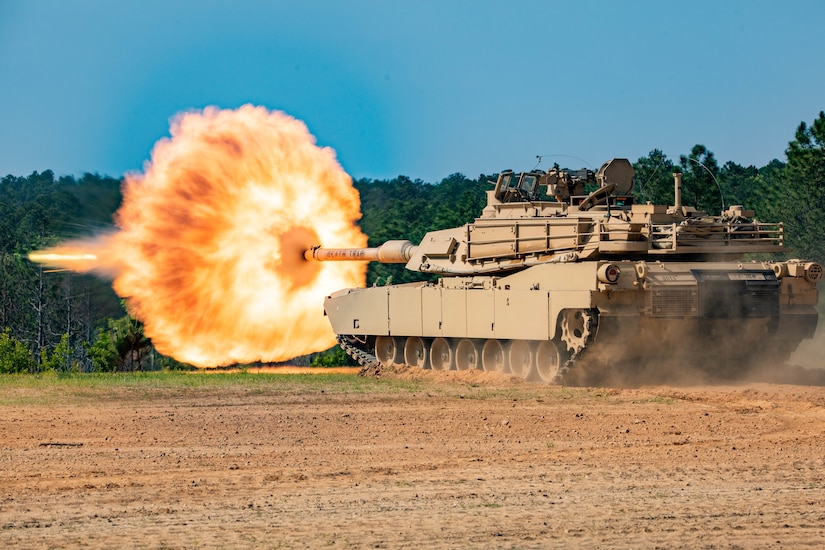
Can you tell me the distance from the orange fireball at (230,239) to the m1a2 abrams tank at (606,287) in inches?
183

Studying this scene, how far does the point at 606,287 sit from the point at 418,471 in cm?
1088

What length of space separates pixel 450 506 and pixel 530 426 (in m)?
6.52

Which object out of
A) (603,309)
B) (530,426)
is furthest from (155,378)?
(530,426)

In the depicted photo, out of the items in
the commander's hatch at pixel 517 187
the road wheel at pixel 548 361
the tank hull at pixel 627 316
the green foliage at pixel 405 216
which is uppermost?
the green foliage at pixel 405 216

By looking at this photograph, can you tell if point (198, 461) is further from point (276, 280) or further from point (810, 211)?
point (810, 211)

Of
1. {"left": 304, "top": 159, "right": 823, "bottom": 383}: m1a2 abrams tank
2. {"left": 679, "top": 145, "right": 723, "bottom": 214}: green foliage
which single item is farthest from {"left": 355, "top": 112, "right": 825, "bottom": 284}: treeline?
{"left": 304, "top": 159, "right": 823, "bottom": 383}: m1a2 abrams tank

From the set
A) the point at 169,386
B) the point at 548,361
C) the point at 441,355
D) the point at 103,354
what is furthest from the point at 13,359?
the point at 548,361

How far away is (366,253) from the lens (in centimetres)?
3347

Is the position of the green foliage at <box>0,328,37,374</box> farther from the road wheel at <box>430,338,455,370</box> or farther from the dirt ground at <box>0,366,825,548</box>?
the dirt ground at <box>0,366,825,548</box>

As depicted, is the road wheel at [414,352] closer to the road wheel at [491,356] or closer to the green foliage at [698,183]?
the road wheel at [491,356]

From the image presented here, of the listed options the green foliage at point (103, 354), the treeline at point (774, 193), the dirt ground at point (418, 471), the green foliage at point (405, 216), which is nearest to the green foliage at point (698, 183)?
the treeline at point (774, 193)

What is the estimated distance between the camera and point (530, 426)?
1889 centimetres

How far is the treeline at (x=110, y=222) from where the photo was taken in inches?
1503

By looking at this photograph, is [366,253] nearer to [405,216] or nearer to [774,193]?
[774,193]
